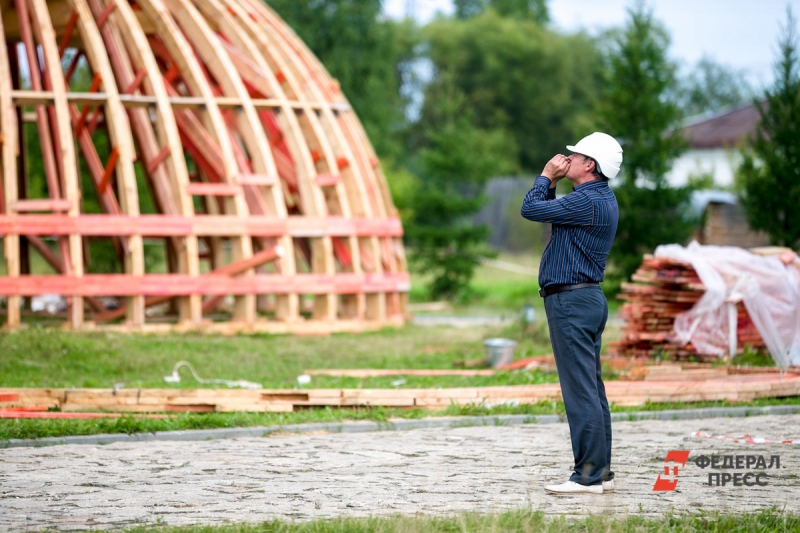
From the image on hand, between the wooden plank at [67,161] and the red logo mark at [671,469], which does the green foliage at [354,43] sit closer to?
the wooden plank at [67,161]

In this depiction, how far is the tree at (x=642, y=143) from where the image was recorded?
19.0 m

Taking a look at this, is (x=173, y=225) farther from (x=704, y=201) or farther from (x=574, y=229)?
(x=704, y=201)

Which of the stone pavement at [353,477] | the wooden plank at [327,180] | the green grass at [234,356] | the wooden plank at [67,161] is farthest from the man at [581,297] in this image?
the wooden plank at [327,180]

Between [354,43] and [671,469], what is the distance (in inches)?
1028

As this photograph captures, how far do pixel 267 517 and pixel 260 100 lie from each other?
9.67 meters

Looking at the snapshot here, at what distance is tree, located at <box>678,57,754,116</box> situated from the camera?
70.4 m

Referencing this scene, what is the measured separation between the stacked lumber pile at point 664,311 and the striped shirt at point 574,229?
554 centimetres

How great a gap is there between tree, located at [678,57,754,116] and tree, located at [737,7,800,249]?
52158mm

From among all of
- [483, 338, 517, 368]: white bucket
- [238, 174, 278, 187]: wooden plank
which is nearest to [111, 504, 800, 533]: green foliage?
[483, 338, 517, 368]: white bucket

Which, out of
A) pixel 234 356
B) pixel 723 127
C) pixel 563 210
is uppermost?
pixel 723 127

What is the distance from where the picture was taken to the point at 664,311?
11.1m

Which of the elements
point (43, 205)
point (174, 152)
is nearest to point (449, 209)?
point (174, 152)

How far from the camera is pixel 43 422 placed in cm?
730

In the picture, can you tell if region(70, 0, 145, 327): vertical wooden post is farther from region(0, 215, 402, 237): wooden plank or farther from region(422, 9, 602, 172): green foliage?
region(422, 9, 602, 172): green foliage
